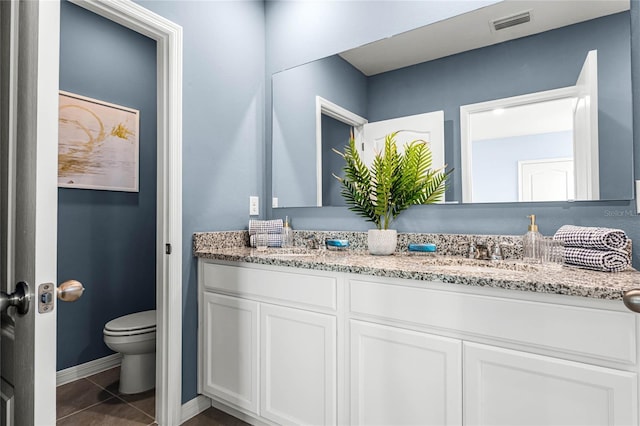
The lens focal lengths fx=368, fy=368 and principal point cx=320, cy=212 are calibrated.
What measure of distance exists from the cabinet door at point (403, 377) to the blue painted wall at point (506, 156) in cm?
74

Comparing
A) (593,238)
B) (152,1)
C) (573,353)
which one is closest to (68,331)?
(152,1)

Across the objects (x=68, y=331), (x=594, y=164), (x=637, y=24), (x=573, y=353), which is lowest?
(x=68, y=331)

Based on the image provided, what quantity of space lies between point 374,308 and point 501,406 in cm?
49

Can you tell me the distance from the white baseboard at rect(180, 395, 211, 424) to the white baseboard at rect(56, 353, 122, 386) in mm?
994

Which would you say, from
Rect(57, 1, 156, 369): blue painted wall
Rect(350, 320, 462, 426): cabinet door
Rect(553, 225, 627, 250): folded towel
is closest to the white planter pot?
Rect(350, 320, 462, 426): cabinet door

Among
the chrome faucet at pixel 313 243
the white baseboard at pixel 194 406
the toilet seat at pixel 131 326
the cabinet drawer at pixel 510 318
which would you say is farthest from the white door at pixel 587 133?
the toilet seat at pixel 131 326

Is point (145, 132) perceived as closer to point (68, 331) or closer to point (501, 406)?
point (68, 331)

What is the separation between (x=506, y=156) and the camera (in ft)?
5.19

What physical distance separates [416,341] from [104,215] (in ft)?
7.39

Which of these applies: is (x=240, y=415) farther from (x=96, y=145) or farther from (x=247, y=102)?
(x=96, y=145)

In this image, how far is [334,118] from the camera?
6.77 feet

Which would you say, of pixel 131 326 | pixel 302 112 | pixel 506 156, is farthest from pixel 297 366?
pixel 302 112

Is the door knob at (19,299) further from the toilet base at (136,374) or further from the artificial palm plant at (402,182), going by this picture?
the toilet base at (136,374)

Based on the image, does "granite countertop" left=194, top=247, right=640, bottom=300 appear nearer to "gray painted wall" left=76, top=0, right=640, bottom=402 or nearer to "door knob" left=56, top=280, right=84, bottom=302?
"gray painted wall" left=76, top=0, right=640, bottom=402
